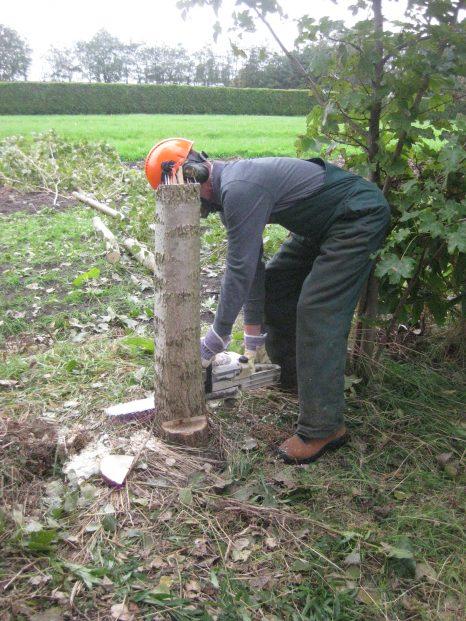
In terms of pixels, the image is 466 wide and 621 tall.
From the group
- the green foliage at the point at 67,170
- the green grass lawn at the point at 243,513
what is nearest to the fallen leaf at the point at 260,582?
the green grass lawn at the point at 243,513

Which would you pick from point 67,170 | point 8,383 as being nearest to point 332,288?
point 8,383

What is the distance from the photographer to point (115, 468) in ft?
8.70

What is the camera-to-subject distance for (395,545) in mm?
2387

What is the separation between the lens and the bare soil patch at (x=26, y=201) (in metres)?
8.02

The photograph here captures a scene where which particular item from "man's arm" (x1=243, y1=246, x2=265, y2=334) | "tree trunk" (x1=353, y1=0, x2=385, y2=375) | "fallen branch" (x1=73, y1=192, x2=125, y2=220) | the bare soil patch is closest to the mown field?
"tree trunk" (x1=353, y1=0, x2=385, y2=375)

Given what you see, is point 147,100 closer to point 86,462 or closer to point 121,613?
point 86,462

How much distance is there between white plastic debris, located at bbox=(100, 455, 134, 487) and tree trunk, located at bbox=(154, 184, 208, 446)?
255mm

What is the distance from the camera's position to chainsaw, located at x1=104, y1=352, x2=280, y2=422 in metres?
3.08

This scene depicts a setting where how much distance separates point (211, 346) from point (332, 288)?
68 cm

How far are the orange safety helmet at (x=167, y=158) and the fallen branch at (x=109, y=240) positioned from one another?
2.83 meters

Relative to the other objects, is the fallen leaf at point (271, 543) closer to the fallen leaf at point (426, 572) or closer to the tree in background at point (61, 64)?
the fallen leaf at point (426, 572)

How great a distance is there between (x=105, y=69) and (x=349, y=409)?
2406 inches

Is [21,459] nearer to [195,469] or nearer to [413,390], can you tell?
[195,469]

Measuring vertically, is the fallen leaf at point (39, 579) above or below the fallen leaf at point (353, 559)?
above
